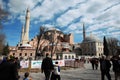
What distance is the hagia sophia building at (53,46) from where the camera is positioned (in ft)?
288

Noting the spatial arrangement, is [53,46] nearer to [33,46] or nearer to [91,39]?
[33,46]

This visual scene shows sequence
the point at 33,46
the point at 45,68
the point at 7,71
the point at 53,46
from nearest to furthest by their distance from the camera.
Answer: the point at 7,71, the point at 45,68, the point at 53,46, the point at 33,46

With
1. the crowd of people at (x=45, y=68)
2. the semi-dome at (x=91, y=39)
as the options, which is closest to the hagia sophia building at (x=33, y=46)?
the semi-dome at (x=91, y=39)

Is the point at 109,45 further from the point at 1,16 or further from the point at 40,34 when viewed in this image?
the point at 1,16

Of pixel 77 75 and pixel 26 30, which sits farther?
pixel 26 30

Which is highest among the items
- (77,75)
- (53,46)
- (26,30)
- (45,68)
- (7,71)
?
(26,30)

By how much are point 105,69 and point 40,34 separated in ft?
152

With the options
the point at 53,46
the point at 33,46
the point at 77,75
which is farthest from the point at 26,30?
the point at 77,75

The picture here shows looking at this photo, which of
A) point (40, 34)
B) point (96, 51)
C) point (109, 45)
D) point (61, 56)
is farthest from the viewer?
point (96, 51)

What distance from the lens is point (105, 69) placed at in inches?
477

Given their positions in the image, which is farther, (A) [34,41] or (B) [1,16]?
(A) [34,41]

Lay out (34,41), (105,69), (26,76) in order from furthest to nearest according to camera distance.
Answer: (34,41), (105,69), (26,76)

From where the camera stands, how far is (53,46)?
7675cm

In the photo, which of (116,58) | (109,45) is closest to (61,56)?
(109,45)
